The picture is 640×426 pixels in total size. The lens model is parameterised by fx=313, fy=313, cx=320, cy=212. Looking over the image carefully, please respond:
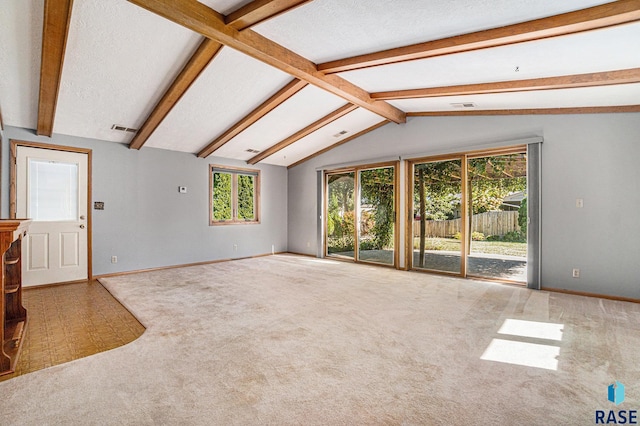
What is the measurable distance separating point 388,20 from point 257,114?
280 cm

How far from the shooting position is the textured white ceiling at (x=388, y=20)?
245cm

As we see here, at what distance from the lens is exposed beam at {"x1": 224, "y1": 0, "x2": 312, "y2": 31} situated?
2566mm

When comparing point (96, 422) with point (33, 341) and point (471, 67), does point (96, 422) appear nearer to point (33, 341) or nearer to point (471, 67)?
point (33, 341)

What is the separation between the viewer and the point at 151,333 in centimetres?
299

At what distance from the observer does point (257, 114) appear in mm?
5074

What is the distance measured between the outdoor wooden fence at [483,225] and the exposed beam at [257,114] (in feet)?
11.2

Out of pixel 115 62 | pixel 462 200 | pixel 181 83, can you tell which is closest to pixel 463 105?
pixel 462 200

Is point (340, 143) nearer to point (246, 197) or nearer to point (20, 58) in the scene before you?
point (246, 197)

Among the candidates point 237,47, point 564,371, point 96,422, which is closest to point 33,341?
point 96,422

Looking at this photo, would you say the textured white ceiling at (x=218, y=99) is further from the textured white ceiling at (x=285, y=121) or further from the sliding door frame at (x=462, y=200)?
the sliding door frame at (x=462, y=200)

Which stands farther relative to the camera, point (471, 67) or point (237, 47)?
point (471, 67)

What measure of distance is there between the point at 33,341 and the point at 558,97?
6455mm

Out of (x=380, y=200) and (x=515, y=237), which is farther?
(x=380, y=200)

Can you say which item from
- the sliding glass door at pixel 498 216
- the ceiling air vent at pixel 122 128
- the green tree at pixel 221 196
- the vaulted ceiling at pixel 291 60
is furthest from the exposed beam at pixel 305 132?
the ceiling air vent at pixel 122 128
